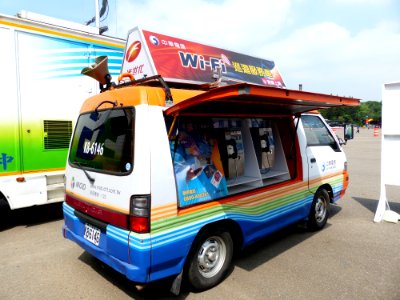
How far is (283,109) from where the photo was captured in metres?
4.09

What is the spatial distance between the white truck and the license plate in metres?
2.24

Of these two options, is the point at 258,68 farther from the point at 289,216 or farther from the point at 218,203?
the point at 218,203

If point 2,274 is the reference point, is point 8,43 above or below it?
above

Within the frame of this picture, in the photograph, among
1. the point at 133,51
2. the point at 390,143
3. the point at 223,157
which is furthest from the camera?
the point at 390,143

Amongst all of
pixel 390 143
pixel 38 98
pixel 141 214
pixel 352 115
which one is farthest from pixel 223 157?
pixel 352 115

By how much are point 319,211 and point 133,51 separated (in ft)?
12.2

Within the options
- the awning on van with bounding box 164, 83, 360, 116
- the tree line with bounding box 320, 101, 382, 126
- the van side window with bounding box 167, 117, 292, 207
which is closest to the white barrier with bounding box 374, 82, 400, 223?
the awning on van with bounding box 164, 83, 360, 116

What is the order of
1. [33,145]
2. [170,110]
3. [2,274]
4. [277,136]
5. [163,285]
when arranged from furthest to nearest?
[33,145] → [277,136] → [2,274] → [163,285] → [170,110]

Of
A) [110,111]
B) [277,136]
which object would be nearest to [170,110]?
[110,111]

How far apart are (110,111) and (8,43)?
2.81 m

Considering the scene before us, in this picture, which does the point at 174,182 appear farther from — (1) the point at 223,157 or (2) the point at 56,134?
(2) the point at 56,134

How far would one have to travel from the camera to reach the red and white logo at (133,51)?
386 cm

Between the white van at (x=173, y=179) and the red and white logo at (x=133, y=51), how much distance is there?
0.01 metres

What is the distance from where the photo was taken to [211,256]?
323 centimetres
